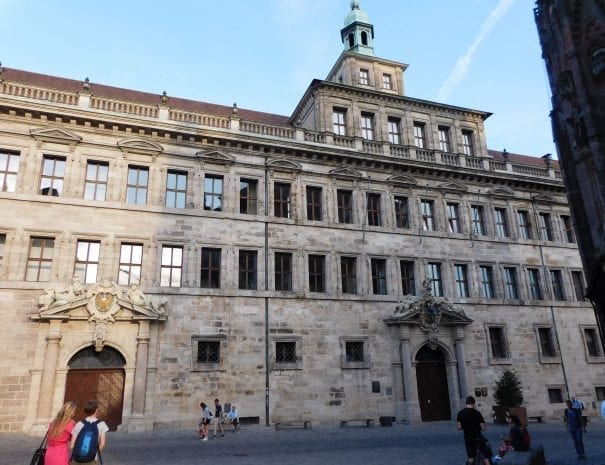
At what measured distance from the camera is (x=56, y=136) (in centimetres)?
2038

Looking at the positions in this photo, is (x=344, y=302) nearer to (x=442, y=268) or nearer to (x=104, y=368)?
(x=442, y=268)

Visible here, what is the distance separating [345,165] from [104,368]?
49.4 feet

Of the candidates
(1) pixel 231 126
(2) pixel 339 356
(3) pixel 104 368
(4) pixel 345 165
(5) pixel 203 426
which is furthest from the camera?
(4) pixel 345 165

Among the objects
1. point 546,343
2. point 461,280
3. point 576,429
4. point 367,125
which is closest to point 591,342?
point 546,343

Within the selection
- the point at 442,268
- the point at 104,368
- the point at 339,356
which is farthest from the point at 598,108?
the point at 104,368

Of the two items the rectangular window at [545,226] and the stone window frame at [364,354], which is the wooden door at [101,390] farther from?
the rectangular window at [545,226]

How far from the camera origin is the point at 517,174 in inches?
1146

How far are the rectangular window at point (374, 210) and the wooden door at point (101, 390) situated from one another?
14.1 meters

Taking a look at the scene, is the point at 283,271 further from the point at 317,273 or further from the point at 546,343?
the point at 546,343

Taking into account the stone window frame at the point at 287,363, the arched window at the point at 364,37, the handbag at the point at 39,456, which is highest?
the arched window at the point at 364,37

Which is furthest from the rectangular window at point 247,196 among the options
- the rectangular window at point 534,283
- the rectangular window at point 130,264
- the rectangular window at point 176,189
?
the rectangular window at point 534,283

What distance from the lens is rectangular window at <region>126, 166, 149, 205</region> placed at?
21.3 m

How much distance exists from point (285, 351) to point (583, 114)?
602 inches

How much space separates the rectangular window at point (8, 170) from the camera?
19.5m
